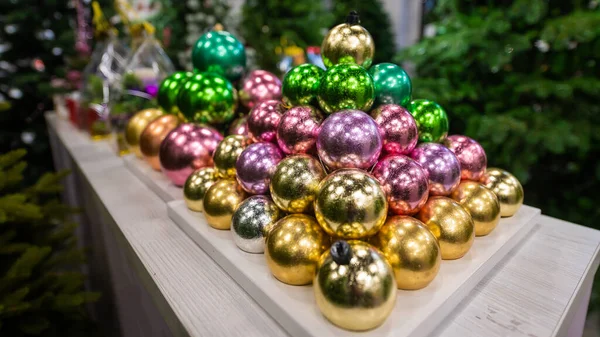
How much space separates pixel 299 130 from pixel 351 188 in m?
0.16

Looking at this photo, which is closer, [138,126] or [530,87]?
[138,126]

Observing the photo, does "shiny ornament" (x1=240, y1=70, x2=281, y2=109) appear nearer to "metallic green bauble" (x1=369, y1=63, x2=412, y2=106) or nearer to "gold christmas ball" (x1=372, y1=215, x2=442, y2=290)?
"metallic green bauble" (x1=369, y1=63, x2=412, y2=106)

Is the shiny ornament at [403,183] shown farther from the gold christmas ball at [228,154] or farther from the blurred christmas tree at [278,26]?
the blurred christmas tree at [278,26]

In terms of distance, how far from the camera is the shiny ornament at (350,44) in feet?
2.19

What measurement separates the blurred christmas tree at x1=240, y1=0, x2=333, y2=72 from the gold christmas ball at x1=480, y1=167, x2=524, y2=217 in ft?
6.90

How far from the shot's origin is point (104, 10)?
7.68ft

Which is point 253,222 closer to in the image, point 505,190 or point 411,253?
point 411,253

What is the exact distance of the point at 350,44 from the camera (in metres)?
0.67

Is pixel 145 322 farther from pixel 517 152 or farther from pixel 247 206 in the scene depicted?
pixel 517 152

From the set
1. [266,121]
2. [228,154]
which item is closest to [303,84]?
[266,121]

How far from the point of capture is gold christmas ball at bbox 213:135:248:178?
2.40 feet

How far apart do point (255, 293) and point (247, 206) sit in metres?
0.14

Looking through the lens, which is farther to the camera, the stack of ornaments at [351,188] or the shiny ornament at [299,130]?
the shiny ornament at [299,130]

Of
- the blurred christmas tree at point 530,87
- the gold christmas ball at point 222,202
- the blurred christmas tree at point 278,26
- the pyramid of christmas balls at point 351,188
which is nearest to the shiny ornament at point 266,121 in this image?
the pyramid of christmas balls at point 351,188
